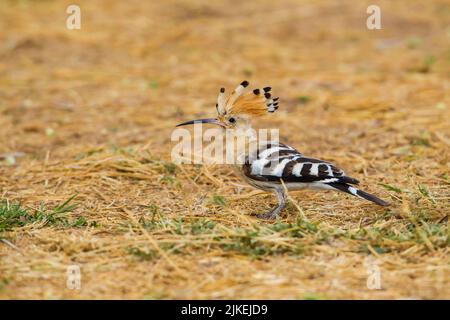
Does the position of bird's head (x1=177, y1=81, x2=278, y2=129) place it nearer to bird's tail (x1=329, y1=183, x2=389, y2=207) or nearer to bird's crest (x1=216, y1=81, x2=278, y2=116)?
bird's crest (x1=216, y1=81, x2=278, y2=116)

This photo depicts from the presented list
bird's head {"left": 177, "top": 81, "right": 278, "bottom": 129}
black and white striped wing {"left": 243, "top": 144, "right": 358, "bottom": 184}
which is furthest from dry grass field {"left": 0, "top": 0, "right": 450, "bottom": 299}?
bird's head {"left": 177, "top": 81, "right": 278, "bottom": 129}

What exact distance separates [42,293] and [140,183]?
6.31ft

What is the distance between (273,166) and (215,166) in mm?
1152

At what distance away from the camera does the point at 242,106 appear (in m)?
4.89

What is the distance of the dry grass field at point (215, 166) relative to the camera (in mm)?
3660

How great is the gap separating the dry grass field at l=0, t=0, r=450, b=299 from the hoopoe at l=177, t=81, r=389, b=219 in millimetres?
157

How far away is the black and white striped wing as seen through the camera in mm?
4391

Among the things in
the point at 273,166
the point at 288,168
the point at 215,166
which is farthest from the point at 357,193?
the point at 215,166

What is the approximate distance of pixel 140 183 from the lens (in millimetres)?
5309

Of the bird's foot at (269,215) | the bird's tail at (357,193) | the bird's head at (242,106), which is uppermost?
the bird's head at (242,106)

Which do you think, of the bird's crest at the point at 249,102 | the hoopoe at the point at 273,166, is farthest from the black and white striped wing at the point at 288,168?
the bird's crest at the point at 249,102

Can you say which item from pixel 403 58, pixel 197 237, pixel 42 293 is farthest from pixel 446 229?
pixel 403 58

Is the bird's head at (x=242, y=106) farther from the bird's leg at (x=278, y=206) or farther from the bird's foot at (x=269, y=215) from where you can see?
the bird's foot at (x=269, y=215)
